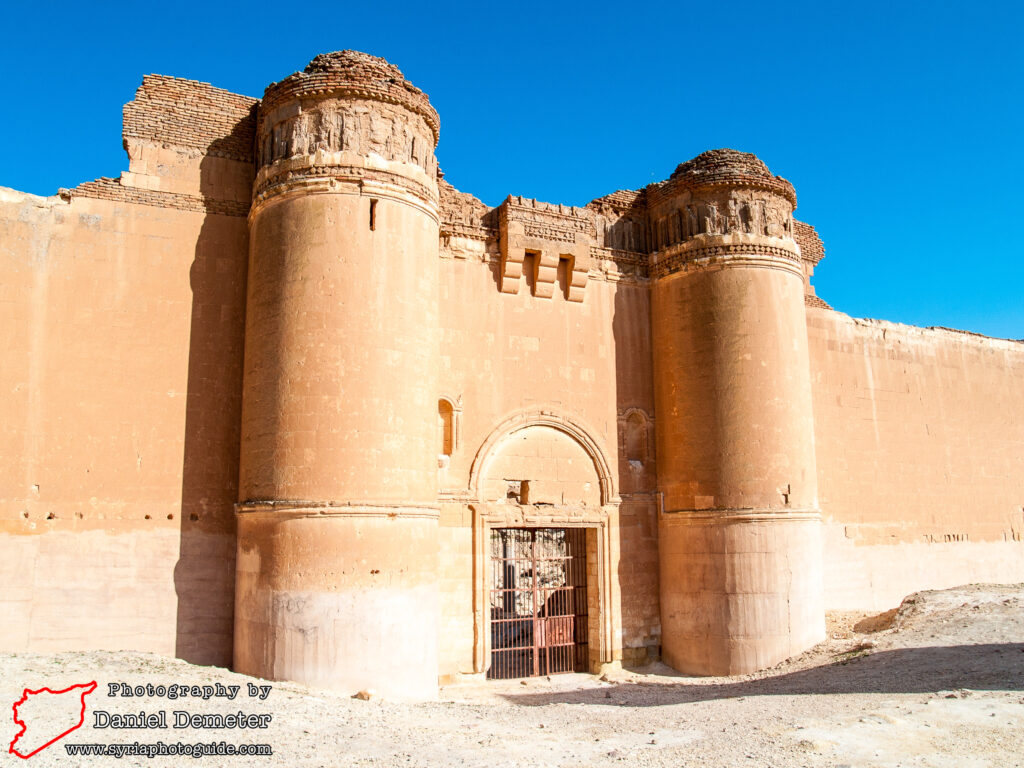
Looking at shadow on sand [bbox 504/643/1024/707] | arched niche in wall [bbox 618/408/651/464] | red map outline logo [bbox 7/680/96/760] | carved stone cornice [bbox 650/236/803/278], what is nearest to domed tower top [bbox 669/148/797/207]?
carved stone cornice [bbox 650/236/803/278]

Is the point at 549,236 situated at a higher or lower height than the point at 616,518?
higher

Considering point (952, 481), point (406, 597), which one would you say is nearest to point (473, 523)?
point (406, 597)

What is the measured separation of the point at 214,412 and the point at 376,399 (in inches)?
98.0

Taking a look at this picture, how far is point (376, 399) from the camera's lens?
433 inches

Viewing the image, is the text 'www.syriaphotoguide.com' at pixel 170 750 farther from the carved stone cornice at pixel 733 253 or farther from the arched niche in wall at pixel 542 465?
the carved stone cornice at pixel 733 253

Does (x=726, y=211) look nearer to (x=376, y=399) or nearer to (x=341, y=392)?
(x=376, y=399)

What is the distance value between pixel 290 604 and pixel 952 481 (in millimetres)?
14666

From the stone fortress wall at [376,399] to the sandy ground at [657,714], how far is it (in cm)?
99

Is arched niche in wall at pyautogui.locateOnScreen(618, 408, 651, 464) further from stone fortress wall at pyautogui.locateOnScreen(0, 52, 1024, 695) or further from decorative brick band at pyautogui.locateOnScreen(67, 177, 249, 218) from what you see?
decorative brick band at pyautogui.locateOnScreen(67, 177, 249, 218)

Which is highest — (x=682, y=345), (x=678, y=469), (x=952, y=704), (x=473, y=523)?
(x=682, y=345)

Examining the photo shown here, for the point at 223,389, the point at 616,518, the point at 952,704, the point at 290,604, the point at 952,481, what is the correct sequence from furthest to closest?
1. the point at 952,481
2. the point at 616,518
3. the point at 223,389
4. the point at 290,604
5. the point at 952,704

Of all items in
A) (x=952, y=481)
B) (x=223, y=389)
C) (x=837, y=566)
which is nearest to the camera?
(x=223, y=389)

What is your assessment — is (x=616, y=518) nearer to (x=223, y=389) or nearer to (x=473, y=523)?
(x=473, y=523)

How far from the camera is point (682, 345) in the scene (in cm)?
1434
